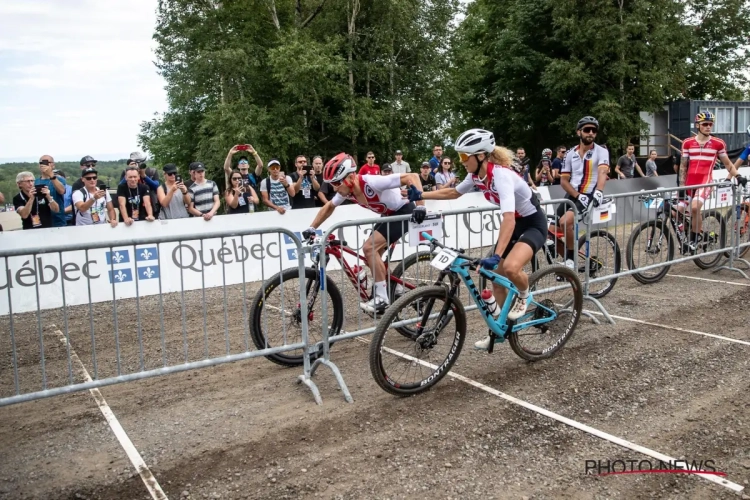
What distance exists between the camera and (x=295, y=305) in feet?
19.7

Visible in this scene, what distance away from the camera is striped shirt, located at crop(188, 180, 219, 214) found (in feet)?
36.0

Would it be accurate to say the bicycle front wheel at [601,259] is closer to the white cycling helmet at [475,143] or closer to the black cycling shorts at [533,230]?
the black cycling shorts at [533,230]

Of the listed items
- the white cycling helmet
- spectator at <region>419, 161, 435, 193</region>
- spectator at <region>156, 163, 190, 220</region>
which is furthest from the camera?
spectator at <region>419, 161, 435, 193</region>

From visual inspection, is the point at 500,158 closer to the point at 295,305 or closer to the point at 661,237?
the point at 295,305

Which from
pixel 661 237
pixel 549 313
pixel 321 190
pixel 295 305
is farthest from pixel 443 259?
pixel 321 190

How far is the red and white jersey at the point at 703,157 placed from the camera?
10.4 meters

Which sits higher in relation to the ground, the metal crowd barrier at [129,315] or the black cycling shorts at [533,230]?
the black cycling shorts at [533,230]

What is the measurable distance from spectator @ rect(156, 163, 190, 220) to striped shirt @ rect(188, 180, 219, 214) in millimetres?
169

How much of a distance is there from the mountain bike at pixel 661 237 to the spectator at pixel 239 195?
6.61 meters

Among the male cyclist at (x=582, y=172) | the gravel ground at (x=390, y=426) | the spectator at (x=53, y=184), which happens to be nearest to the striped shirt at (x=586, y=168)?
the male cyclist at (x=582, y=172)

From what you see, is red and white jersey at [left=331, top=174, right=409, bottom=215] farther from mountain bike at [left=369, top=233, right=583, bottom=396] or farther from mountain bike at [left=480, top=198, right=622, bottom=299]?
mountain bike at [left=480, top=198, right=622, bottom=299]

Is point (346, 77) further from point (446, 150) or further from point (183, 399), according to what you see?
point (183, 399)

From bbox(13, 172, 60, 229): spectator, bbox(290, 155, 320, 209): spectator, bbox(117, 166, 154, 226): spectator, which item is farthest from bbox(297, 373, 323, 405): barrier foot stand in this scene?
bbox(290, 155, 320, 209): spectator

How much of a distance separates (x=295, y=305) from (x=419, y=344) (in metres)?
1.33
